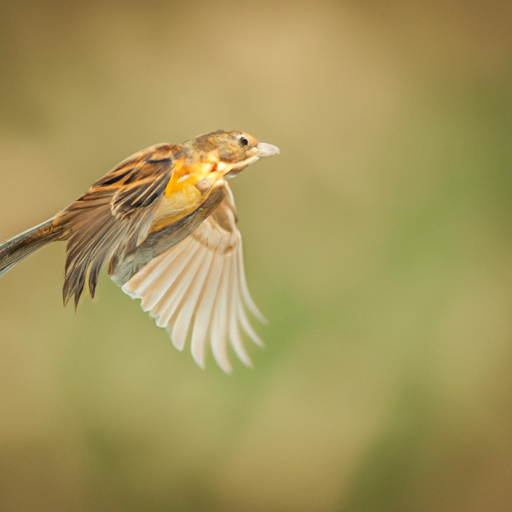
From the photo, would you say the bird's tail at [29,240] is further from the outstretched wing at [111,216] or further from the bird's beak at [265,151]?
the bird's beak at [265,151]

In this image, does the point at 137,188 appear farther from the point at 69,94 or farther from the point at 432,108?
the point at 432,108

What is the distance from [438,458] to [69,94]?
898 millimetres

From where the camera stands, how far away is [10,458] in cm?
83

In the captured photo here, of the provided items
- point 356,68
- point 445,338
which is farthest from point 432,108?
point 445,338

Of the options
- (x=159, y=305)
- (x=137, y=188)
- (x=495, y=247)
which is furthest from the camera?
(x=495, y=247)

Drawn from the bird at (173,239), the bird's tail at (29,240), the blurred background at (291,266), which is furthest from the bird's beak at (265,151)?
the bird's tail at (29,240)

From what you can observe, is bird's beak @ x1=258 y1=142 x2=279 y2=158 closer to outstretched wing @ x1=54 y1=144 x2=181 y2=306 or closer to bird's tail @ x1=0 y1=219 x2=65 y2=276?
outstretched wing @ x1=54 y1=144 x2=181 y2=306

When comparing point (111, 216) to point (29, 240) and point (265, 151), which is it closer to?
point (29, 240)

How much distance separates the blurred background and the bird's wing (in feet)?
0.13

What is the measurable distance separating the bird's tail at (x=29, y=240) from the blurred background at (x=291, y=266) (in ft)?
0.21

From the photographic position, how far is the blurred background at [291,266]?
32.3 inches

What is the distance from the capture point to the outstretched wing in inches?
27.6

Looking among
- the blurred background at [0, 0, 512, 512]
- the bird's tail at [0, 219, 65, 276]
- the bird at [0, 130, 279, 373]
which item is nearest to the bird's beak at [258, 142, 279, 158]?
the bird at [0, 130, 279, 373]

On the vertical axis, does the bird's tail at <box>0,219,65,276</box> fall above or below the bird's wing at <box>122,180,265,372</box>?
above
